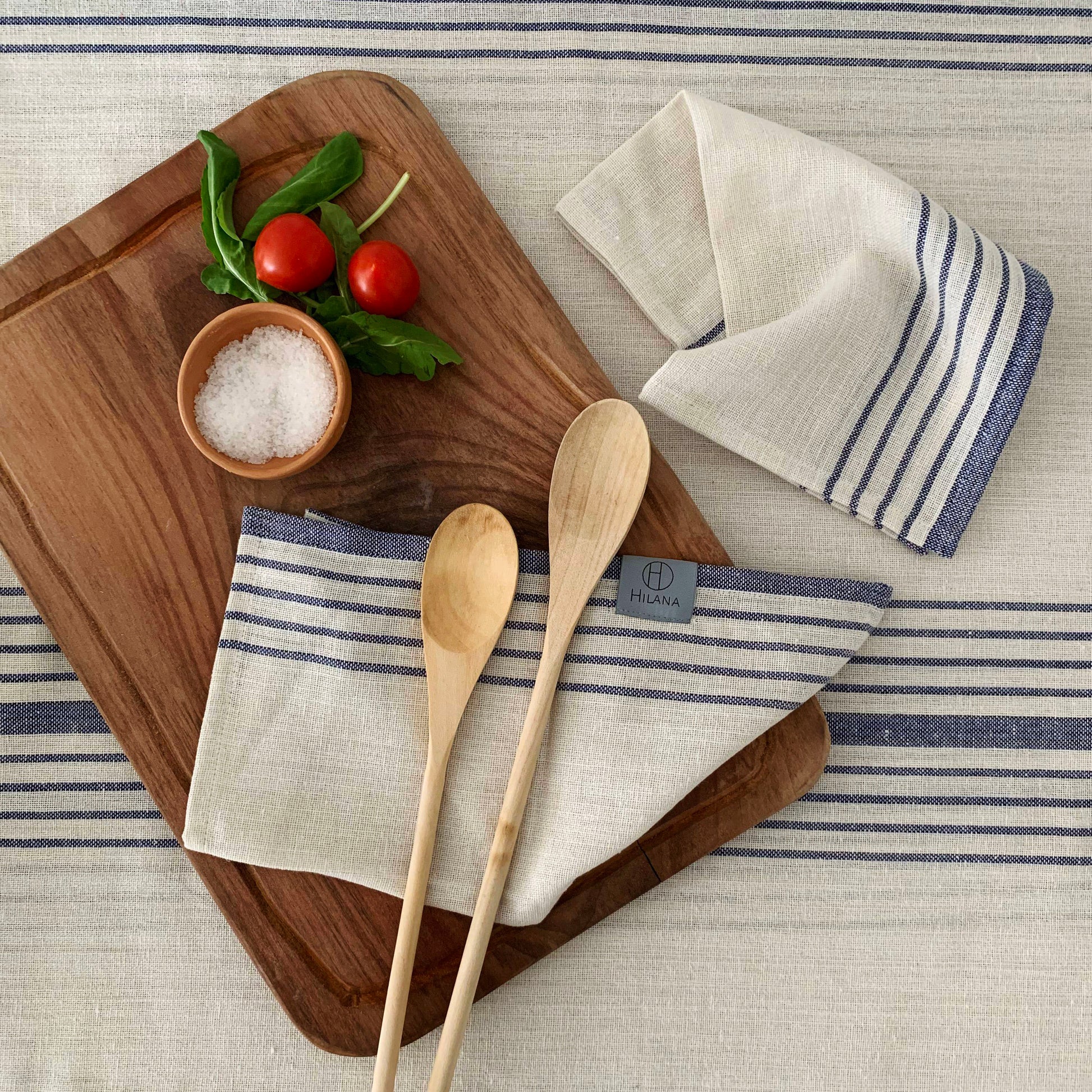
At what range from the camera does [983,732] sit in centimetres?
81

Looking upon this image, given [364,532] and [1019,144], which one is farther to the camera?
[1019,144]

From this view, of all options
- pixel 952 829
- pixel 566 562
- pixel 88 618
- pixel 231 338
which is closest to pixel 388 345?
pixel 231 338

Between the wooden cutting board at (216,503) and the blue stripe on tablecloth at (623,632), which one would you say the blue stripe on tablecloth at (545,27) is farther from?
the blue stripe on tablecloth at (623,632)

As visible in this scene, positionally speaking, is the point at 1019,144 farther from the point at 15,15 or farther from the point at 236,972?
the point at 236,972

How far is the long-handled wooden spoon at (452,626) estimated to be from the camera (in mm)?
710

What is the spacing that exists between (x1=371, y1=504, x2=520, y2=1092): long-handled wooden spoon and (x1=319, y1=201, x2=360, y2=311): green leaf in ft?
0.73

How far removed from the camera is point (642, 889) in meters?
0.77

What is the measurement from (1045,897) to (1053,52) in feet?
2.64

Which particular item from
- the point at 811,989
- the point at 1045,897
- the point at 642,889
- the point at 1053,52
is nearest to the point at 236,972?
the point at 642,889

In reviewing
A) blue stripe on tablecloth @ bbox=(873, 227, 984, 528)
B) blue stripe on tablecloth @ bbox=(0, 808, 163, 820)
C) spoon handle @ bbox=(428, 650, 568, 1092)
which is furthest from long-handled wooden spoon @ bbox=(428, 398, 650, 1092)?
blue stripe on tablecloth @ bbox=(0, 808, 163, 820)

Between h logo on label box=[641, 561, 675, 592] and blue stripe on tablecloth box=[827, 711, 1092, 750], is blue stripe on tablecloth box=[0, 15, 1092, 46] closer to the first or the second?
A: h logo on label box=[641, 561, 675, 592]

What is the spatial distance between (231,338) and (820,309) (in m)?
0.50

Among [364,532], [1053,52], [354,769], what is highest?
[1053,52]

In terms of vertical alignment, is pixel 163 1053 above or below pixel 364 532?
below
